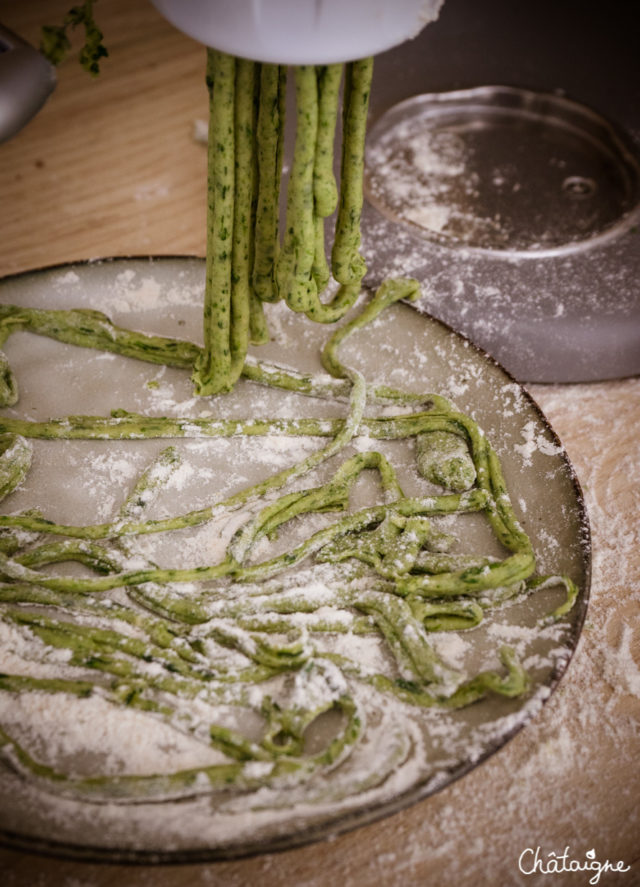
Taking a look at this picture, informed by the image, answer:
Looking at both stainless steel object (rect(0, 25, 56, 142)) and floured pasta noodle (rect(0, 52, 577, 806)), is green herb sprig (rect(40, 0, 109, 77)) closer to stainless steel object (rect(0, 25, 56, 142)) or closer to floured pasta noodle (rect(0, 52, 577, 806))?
floured pasta noodle (rect(0, 52, 577, 806))

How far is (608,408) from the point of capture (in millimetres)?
1400

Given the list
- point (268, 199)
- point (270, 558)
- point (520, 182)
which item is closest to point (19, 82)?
point (268, 199)

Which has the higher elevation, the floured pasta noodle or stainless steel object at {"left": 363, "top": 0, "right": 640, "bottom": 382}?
stainless steel object at {"left": 363, "top": 0, "right": 640, "bottom": 382}

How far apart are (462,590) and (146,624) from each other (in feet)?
1.23

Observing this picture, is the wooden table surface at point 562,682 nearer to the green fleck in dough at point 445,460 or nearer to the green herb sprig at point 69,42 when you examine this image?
the green fleck in dough at point 445,460

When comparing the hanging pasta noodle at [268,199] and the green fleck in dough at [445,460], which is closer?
the hanging pasta noodle at [268,199]

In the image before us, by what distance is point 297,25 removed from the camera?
766mm

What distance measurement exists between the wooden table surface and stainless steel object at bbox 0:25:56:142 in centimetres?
40

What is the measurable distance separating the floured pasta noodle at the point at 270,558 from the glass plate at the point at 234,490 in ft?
0.04

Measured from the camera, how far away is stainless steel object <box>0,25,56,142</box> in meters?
1.23

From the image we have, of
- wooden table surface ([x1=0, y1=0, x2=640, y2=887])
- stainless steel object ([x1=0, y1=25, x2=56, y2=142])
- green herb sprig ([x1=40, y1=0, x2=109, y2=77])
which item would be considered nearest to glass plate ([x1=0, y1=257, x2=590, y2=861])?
wooden table surface ([x1=0, y1=0, x2=640, y2=887])

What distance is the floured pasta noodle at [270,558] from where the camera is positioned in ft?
2.81

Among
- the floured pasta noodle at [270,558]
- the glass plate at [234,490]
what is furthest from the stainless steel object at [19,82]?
the floured pasta noodle at [270,558]

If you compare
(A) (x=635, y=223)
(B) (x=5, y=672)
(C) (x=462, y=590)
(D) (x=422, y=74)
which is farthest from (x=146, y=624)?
(D) (x=422, y=74)
